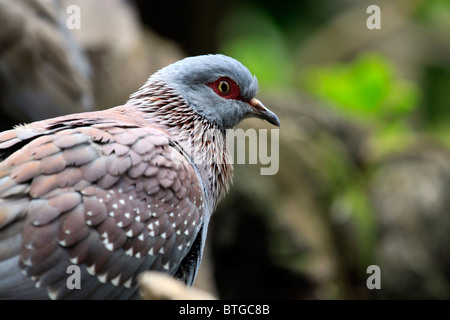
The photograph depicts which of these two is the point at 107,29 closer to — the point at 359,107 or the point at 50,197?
the point at 359,107

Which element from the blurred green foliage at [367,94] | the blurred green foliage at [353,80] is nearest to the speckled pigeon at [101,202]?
the blurred green foliage at [353,80]

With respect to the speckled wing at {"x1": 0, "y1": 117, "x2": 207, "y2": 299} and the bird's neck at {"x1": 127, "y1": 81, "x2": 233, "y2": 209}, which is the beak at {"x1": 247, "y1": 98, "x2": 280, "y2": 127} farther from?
the speckled wing at {"x1": 0, "y1": 117, "x2": 207, "y2": 299}

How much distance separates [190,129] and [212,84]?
1.13 ft

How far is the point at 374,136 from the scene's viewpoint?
8938 mm

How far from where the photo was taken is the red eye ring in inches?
156

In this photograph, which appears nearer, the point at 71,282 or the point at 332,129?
the point at 71,282

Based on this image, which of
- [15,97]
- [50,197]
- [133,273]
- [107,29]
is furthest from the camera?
[107,29]

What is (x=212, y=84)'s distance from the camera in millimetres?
3953

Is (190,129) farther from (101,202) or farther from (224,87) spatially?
(101,202)

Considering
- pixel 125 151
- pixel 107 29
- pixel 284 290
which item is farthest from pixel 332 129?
pixel 125 151

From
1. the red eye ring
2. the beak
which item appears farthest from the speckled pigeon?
the beak

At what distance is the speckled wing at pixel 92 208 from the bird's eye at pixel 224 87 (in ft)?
2.18

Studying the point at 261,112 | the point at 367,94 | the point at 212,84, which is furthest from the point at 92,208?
the point at 367,94

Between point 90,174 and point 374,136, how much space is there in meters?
6.54
